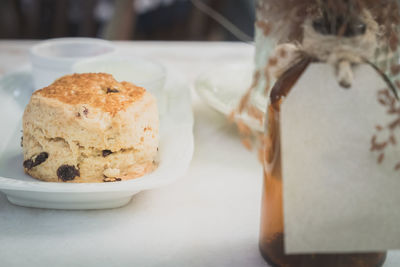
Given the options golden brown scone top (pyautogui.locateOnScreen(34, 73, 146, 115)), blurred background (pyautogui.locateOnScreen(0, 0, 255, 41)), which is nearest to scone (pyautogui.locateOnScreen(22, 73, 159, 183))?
golden brown scone top (pyautogui.locateOnScreen(34, 73, 146, 115))

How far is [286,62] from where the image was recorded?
476 millimetres

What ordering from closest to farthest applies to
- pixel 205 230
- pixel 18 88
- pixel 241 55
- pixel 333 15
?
pixel 333 15 < pixel 205 230 < pixel 18 88 < pixel 241 55

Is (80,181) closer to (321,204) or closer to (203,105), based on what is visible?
(321,204)

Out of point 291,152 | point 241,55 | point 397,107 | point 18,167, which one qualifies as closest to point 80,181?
point 18,167

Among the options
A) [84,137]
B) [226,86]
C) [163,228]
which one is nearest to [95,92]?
[84,137]

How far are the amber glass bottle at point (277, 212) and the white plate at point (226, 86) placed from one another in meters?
0.25

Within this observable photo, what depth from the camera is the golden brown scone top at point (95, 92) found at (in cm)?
60

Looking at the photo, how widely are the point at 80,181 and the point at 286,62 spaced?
1.03 ft

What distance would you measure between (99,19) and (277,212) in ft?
8.10

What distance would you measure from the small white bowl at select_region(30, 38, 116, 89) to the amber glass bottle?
490 mm

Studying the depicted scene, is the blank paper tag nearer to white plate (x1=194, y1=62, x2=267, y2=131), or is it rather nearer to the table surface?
the table surface

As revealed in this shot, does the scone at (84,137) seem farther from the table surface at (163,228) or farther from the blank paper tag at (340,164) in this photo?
the blank paper tag at (340,164)

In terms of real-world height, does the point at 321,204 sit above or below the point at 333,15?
below

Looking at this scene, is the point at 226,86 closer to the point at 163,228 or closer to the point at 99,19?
the point at 163,228
